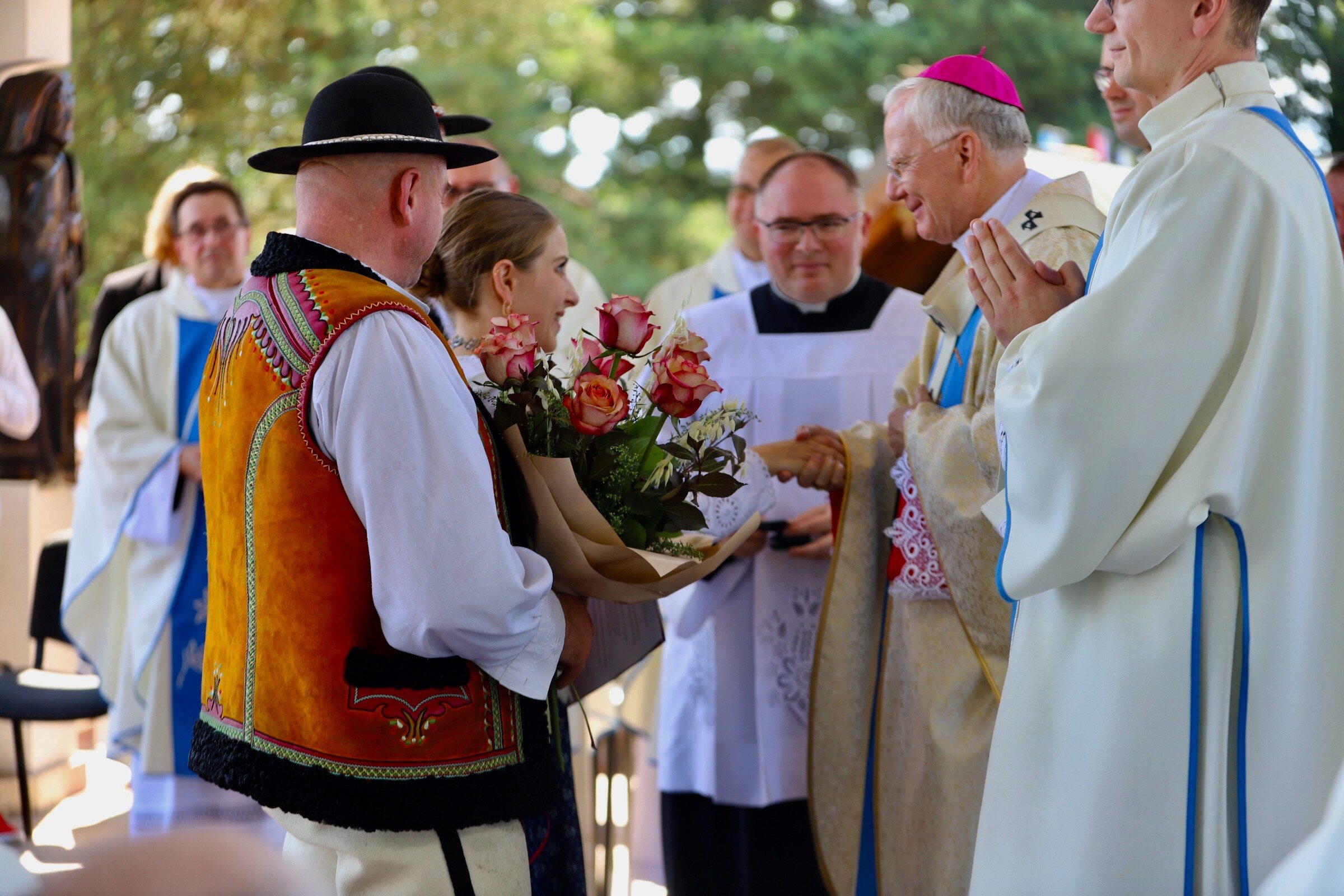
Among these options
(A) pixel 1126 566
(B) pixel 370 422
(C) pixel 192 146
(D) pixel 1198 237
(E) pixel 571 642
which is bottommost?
(E) pixel 571 642

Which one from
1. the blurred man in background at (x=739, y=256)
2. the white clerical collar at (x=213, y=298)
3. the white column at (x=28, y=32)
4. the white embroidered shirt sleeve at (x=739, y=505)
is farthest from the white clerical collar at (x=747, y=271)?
A: the white column at (x=28, y=32)

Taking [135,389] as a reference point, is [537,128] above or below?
above

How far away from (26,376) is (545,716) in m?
3.95

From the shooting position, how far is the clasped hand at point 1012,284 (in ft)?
7.84

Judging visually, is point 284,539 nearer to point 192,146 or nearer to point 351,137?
point 351,137

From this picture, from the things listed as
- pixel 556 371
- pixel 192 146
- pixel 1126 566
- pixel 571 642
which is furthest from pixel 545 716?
pixel 192 146

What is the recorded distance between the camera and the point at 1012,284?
2428 mm

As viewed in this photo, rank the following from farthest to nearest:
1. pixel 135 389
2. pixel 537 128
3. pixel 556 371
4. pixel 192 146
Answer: pixel 537 128, pixel 192 146, pixel 135 389, pixel 556 371

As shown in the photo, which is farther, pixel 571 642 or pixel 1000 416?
pixel 571 642

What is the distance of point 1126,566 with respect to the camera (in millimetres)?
2072

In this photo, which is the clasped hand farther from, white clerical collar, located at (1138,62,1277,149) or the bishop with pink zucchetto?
the bishop with pink zucchetto

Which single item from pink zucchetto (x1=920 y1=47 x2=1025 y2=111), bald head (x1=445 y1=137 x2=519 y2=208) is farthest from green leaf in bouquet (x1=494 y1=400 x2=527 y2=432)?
bald head (x1=445 y1=137 x2=519 y2=208)

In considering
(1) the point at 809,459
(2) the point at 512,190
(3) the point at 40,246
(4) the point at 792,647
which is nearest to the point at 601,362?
(1) the point at 809,459

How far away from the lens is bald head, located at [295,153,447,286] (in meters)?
2.36
